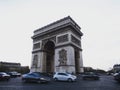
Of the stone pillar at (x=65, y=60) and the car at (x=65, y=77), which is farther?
the stone pillar at (x=65, y=60)

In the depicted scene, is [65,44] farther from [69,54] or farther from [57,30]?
[57,30]

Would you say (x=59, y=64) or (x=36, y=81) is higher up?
(x=59, y=64)

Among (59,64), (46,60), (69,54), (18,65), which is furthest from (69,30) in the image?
(18,65)

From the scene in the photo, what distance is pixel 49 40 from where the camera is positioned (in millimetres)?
45719

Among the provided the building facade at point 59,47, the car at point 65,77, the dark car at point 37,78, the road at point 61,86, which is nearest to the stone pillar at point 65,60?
the building facade at point 59,47

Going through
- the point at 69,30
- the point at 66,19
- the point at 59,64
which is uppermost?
the point at 66,19

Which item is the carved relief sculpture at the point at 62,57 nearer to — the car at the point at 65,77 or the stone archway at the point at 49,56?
the stone archway at the point at 49,56

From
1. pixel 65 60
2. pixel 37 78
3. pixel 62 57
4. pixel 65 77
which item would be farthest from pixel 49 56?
pixel 37 78

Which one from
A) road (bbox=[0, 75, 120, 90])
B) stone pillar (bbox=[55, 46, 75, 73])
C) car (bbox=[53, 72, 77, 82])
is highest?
stone pillar (bbox=[55, 46, 75, 73])

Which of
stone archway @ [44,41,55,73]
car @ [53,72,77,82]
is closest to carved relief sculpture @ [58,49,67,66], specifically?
stone archway @ [44,41,55,73]

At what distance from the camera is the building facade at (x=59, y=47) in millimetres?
38275

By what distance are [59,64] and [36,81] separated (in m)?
20.2

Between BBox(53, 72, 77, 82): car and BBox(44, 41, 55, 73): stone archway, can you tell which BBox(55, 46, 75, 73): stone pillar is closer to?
BBox(44, 41, 55, 73): stone archway

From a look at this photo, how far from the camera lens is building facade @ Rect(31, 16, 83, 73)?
3828 cm
